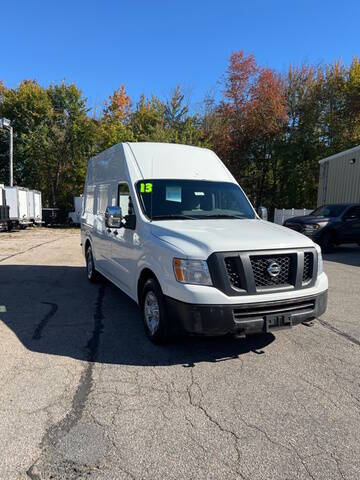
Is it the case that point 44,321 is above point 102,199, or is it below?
below

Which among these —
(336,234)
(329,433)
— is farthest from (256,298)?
(336,234)

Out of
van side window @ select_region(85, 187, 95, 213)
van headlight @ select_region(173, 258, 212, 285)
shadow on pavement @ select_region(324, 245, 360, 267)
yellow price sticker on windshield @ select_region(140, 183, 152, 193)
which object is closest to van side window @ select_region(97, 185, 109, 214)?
van side window @ select_region(85, 187, 95, 213)

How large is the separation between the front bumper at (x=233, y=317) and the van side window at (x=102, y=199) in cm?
320

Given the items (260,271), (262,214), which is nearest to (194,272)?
(260,271)

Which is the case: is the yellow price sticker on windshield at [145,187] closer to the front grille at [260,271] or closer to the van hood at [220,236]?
the van hood at [220,236]

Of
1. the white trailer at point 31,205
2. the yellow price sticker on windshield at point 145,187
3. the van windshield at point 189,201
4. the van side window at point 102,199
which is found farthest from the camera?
the white trailer at point 31,205

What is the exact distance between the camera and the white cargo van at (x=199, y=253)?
3.70m

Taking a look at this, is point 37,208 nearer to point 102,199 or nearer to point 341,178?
point 341,178

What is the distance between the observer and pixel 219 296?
365 cm

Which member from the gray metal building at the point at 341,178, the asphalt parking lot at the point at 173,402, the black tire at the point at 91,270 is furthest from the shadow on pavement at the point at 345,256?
the black tire at the point at 91,270

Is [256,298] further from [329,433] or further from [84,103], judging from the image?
[84,103]

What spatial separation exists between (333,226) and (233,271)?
1058 cm

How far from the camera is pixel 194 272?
147 inches

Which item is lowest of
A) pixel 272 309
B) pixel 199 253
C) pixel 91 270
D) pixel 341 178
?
pixel 91 270
